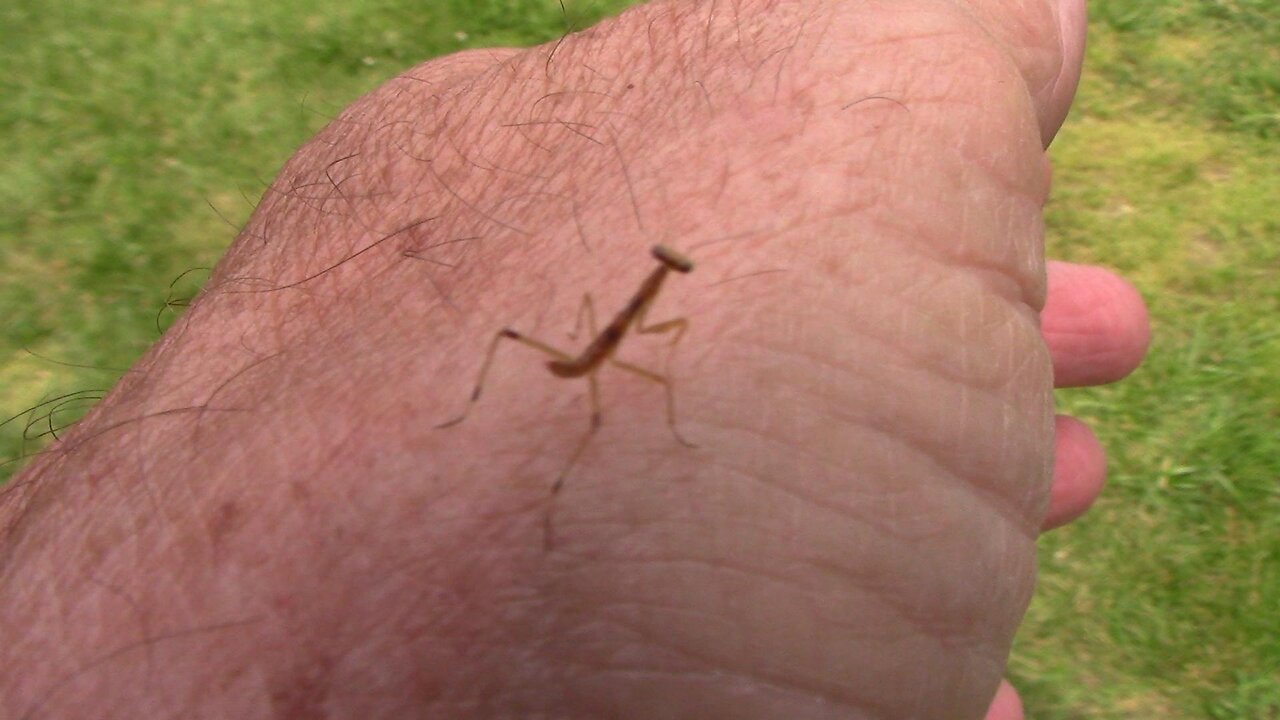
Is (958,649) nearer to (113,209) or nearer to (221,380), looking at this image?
(221,380)

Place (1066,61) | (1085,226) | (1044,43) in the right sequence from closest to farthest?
(1044,43)
(1066,61)
(1085,226)

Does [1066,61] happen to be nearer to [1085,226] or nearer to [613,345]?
[613,345]

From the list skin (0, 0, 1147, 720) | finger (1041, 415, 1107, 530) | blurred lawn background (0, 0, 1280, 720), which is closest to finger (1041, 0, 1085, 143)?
skin (0, 0, 1147, 720)

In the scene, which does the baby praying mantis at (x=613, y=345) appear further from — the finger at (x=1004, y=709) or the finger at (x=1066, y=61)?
the finger at (x=1004, y=709)

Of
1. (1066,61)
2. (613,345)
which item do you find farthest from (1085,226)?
(613,345)

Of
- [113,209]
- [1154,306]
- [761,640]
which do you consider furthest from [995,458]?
[113,209]
